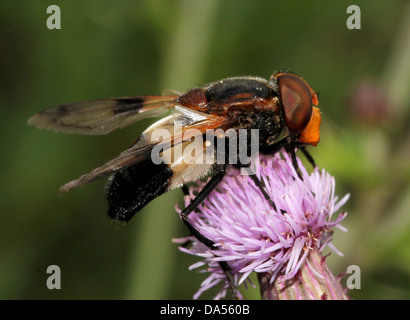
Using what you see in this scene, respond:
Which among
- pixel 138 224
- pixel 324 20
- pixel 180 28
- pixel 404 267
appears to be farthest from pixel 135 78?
pixel 404 267

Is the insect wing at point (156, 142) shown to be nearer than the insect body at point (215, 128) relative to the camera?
Yes

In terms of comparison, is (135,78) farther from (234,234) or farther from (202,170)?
(234,234)

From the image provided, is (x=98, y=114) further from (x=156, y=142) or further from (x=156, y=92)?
(x=156, y=92)

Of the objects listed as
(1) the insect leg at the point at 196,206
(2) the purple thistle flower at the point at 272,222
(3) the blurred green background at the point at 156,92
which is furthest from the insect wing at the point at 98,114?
(3) the blurred green background at the point at 156,92

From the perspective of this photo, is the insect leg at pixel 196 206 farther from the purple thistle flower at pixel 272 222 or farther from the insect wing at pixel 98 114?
the insect wing at pixel 98 114

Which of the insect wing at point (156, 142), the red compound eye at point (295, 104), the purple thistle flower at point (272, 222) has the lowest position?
the purple thistle flower at point (272, 222)

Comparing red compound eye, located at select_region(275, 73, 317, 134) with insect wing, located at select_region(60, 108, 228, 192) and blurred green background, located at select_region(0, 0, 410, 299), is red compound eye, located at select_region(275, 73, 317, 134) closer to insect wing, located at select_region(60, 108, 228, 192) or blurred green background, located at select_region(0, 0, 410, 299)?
insect wing, located at select_region(60, 108, 228, 192)

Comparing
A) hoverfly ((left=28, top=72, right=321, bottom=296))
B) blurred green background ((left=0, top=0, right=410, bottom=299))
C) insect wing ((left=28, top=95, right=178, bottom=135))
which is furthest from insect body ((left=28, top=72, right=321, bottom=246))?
blurred green background ((left=0, top=0, right=410, bottom=299))
